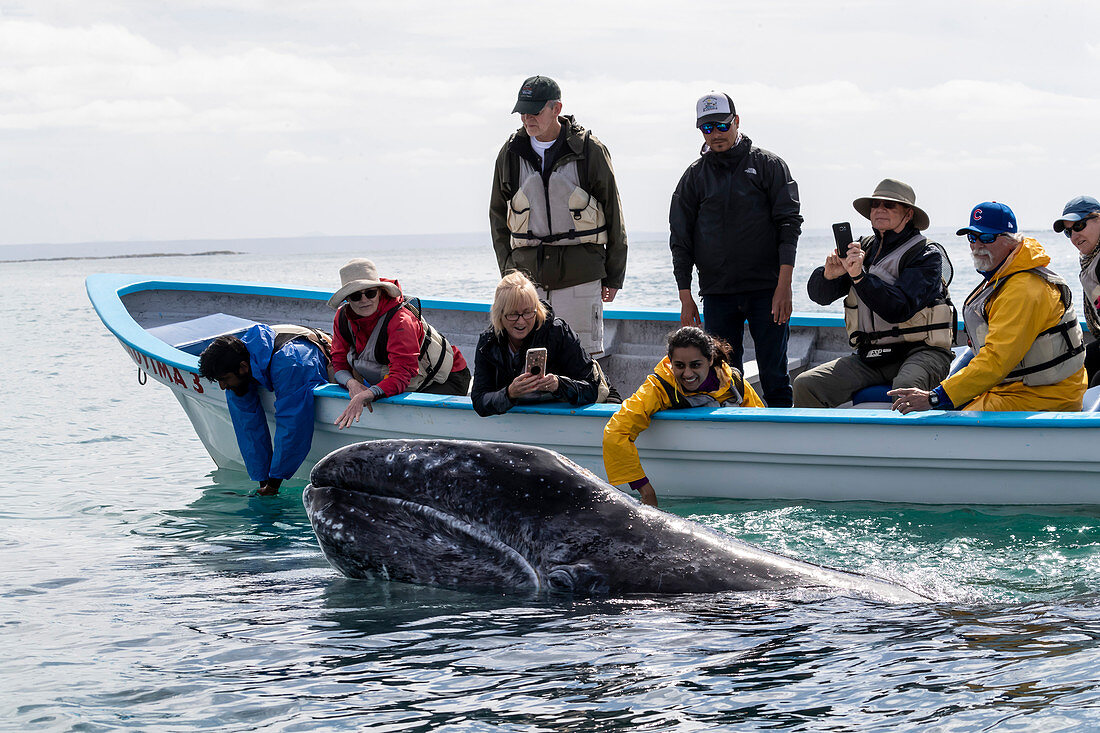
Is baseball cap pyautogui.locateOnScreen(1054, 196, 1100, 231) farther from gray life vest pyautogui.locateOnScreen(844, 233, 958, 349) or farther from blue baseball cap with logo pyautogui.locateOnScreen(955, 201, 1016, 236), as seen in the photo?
blue baseball cap with logo pyautogui.locateOnScreen(955, 201, 1016, 236)

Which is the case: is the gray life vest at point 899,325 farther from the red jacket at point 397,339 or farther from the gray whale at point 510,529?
the gray whale at point 510,529

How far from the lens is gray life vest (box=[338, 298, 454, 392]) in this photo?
808 cm

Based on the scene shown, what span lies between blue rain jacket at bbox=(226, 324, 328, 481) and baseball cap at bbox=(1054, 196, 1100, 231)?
18.5 feet

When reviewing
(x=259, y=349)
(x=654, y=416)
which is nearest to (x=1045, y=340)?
(x=654, y=416)

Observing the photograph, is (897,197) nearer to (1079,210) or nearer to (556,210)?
(1079,210)

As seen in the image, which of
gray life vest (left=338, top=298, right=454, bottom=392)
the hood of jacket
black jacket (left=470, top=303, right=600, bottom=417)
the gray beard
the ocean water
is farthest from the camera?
gray life vest (left=338, top=298, right=454, bottom=392)

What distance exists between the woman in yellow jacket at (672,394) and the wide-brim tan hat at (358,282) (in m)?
1.95

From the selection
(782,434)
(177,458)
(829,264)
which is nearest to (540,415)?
(782,434)

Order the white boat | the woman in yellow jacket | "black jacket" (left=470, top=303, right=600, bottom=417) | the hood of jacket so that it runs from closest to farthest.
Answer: the white boat
the woman in yellow jacket
"black jacket" (left=470, top=303, right=600, bottom=417)
the hood of jacket

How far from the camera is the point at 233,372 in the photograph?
793cm

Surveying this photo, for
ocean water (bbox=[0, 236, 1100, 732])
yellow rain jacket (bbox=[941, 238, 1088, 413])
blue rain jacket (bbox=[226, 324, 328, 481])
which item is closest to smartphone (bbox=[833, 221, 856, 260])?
yellow rain jacket (bbox=[941, 238, 1088, 413])

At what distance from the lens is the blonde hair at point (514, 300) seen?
680 cm

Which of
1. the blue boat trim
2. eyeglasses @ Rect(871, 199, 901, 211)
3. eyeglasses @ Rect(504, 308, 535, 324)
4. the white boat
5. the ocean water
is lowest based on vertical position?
the ocean water

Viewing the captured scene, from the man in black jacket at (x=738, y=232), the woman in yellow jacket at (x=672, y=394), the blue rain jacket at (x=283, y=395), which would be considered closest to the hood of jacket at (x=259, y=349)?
the blue rain jacket at (x=283, y=395)
